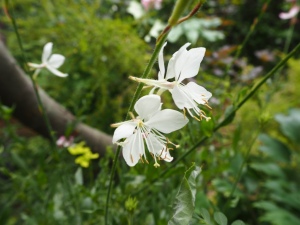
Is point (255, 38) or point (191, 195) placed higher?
point (191, 195)

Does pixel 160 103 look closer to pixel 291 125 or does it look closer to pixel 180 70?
pixel 180 70

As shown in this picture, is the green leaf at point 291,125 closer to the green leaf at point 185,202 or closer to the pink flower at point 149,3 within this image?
the pink flower at point 149,3

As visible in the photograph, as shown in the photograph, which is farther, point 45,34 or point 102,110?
point 45,34

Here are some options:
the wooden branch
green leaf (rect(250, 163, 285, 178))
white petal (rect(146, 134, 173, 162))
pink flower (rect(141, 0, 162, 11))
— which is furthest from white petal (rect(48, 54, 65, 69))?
pink flower (rect(141, 0, 162, 11))

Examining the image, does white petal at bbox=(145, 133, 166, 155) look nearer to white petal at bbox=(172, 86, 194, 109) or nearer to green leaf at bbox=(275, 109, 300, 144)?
white petal at bbox=(172, 86, 194, 109)

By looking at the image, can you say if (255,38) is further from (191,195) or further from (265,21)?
(191,195)

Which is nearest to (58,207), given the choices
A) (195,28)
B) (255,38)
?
(195,28)

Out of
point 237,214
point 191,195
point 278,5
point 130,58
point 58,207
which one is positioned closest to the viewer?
point 191,195
